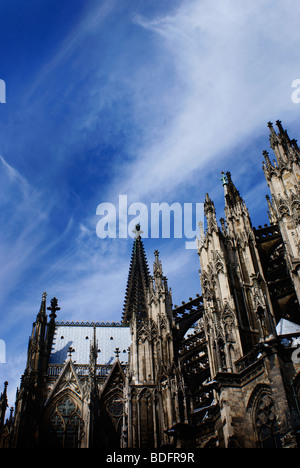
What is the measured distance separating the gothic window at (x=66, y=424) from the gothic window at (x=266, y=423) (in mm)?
14748

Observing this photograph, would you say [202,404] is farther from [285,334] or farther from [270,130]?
[270,130]

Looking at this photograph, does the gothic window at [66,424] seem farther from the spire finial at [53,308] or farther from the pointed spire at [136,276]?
the pointed spire at [136,276]

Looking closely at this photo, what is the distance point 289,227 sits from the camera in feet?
77.6

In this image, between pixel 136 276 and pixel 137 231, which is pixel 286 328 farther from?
pixel 137 231

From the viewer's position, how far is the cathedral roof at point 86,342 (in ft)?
129

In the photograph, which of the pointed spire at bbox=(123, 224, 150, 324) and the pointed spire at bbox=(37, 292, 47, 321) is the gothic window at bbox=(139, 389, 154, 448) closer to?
the pointed spire at bbox=(37, 292, 47, 321)

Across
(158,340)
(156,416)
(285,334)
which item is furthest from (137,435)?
(285,334)

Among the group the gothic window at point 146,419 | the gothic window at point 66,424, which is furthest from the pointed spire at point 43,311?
the gothic window at point 146,419

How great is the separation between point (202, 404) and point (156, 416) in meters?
2.61

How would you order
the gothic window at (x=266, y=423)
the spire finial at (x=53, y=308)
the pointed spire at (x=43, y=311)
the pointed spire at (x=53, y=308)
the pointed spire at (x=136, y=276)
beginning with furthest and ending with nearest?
the pointed spire at (x=136, y=276), the spire finial at (x=53, y=308), the pointed spire at (x=53, y=308), the pointed spire at (x=43, y=311), the gothic window at (x=266, y=423)

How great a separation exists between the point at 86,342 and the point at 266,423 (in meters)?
25.1

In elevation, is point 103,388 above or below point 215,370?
above

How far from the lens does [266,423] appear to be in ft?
61.4

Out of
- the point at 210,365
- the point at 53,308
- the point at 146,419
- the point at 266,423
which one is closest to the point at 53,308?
the point at 53,308
